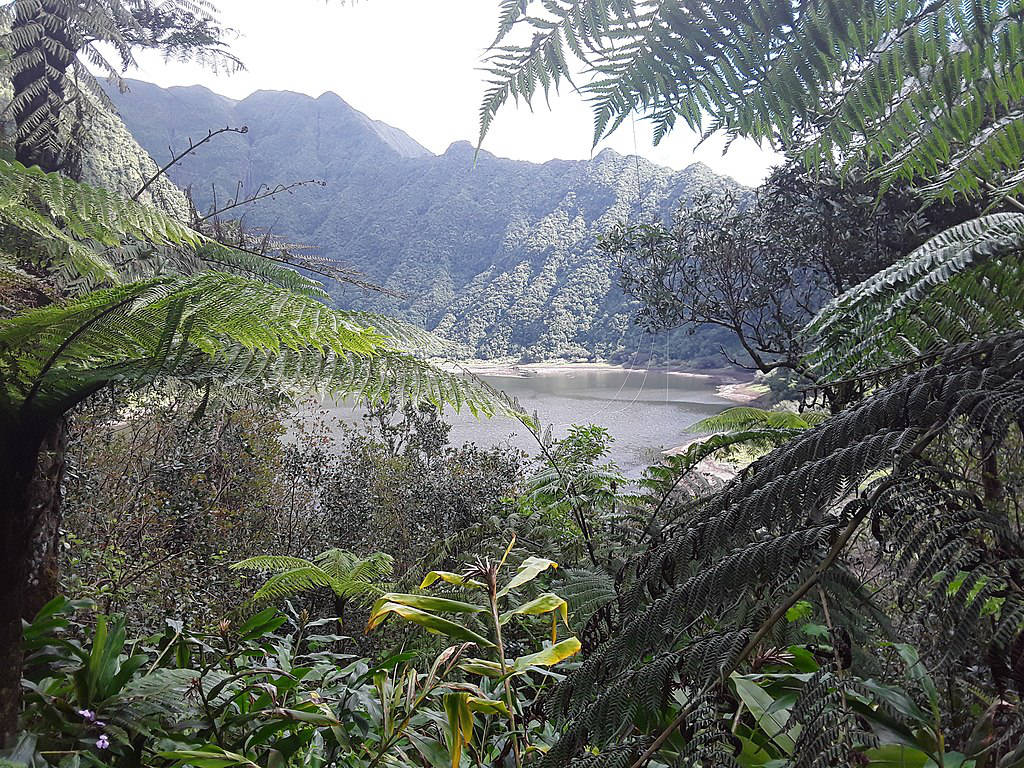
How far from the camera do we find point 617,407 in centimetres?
688

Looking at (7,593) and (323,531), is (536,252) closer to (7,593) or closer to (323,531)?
(323,531)

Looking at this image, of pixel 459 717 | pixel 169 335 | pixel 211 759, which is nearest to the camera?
pixel 459 717

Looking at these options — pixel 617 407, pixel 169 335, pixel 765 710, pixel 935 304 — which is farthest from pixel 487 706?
pixel 617 407

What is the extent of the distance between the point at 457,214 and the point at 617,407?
3.11m

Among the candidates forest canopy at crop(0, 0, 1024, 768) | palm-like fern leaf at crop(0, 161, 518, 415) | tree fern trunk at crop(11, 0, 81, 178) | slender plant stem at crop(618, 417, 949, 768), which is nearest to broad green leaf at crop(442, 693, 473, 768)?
forest canopy at crop(0, 0, 1024, 768)

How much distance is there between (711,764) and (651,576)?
0.21 m

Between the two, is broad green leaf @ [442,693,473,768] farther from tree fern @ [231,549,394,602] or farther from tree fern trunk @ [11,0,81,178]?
tree fern trunk @ [11,0,81,178]

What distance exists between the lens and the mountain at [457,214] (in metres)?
5.83

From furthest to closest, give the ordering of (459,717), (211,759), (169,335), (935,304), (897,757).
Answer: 1. (935,304)
2. (169,335)
3. (211,759)
4. (459,717)
5. (897,757)

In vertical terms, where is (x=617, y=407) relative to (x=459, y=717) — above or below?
below

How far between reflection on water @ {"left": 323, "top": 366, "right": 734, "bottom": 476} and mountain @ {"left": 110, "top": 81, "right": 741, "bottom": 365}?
459mm

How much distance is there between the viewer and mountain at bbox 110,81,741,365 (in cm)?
583

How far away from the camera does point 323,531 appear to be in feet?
15.2

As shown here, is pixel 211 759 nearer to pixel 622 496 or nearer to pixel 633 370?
pixel 622 496
